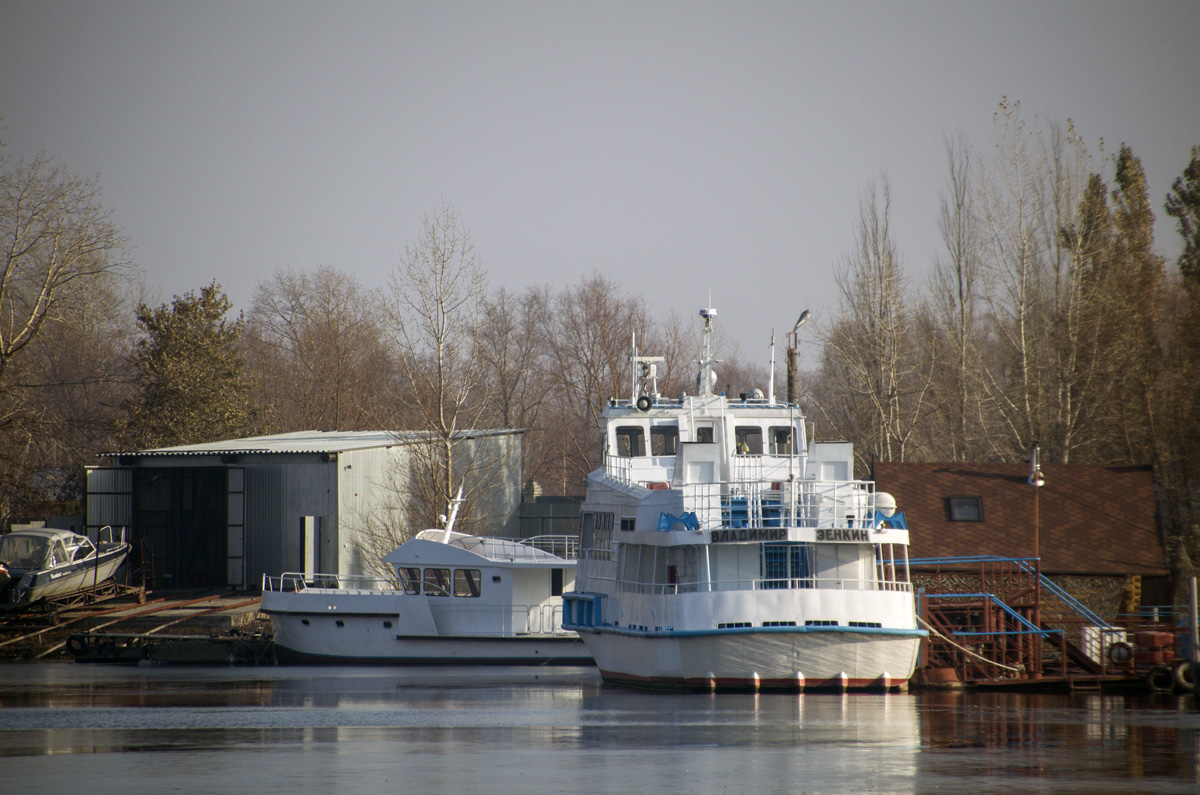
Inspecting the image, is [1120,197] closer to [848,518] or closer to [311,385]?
[848,518]

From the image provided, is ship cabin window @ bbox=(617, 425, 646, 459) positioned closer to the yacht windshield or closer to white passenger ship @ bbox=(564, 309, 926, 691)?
white passenger ship @ bbox=(564, 309, 926, 691)

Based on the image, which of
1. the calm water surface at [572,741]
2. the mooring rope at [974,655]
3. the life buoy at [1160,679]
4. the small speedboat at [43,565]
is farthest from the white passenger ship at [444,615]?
the life buoy at [1160,679]

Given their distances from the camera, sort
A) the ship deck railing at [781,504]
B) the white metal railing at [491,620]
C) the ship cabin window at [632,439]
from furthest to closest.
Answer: the white metal railing at [491,620], the ship cabin window at [632,439], the ship deck railing at [781,504]

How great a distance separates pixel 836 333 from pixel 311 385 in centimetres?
3376

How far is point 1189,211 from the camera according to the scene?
43938 mm

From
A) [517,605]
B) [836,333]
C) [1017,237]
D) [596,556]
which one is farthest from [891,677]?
[836,333]

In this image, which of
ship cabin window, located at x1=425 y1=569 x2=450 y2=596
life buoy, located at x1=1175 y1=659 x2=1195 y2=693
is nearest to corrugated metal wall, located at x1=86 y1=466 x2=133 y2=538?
ship cabin window, located at x1=425 y1=569 x2=450 y2=596

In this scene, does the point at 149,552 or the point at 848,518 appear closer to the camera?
the point at 848,518

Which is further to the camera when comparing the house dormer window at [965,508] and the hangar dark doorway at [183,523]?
the hangar dark doorway at [183,523]

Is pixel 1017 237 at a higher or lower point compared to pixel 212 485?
higher

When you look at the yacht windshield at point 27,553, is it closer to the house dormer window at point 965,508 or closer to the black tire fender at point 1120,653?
the house dormer window at point 965,508

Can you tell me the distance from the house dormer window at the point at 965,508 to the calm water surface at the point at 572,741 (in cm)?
603

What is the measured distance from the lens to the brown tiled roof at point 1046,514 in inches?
1094

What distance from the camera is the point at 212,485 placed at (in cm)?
4431
